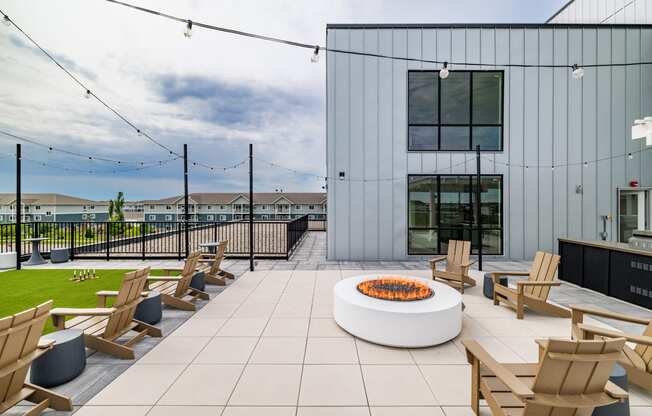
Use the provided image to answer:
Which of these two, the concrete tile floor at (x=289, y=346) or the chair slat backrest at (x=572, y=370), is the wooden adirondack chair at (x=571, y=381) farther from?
the concrete tile floor at (x=289, y=346)

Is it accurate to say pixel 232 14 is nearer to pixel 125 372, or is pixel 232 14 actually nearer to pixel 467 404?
pixel 125 372

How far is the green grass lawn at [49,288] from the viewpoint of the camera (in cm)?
491

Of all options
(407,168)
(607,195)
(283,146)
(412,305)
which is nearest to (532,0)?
(607,195)

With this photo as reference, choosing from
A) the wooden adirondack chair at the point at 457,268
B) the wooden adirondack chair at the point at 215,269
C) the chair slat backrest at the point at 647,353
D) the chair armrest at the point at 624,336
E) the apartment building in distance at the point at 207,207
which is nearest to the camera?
the chair armrest at the point at 624,336

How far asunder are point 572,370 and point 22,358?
4072mm

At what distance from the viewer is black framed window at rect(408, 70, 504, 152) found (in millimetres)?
9039

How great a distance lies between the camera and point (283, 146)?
29.7 metres

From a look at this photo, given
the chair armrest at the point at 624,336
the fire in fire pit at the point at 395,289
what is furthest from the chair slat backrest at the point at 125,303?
the chair armrest at the point at 624,336

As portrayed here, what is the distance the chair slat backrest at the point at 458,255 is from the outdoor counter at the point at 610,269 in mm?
2603

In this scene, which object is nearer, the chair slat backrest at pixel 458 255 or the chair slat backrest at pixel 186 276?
the chair slat backrest at pixel 186 276

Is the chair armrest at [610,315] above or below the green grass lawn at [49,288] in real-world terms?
above

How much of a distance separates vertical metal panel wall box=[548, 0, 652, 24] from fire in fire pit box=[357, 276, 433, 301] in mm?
12589

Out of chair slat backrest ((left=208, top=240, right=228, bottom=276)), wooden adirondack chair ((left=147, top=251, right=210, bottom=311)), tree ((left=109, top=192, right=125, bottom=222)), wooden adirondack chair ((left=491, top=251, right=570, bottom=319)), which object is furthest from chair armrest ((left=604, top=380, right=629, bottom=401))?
tree ((left=109, top=192, right=125, bottom=222))

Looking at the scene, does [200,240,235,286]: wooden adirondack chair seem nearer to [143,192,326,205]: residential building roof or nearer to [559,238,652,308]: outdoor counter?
[559,238,652,308]: outdoor counter
